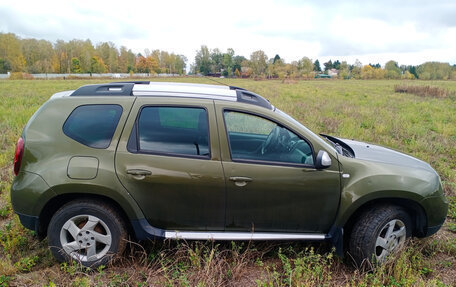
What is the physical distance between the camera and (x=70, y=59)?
4141 inches

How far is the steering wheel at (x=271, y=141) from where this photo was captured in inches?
133

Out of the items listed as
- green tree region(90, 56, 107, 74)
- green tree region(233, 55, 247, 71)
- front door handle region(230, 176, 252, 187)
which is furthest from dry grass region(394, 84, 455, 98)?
green tree region(90, 56, 107, 74)

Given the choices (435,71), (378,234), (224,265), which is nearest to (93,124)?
(224,265)

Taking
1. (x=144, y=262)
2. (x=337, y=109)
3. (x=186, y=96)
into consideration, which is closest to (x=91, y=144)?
(x=186, y=96)

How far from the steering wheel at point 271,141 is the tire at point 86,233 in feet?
5.22

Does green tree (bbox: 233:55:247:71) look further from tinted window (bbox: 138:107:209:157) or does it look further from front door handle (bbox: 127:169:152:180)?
front door handle (bbox: 127:169:152:180)

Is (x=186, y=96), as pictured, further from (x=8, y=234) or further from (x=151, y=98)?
(x=8, y=234)

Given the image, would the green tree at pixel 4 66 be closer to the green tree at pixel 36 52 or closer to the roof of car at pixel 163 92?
the green tree at pixel 36 52

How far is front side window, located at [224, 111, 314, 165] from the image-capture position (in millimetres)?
3234

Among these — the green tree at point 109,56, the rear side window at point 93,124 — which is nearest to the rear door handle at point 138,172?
the rear side window at point 93,124

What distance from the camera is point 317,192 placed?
3178 mm

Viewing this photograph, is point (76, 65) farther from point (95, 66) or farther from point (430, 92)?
point (430, 92)

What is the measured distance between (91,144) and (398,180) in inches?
118

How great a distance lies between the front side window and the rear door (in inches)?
9.9
